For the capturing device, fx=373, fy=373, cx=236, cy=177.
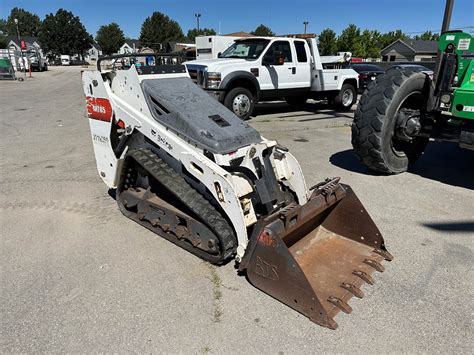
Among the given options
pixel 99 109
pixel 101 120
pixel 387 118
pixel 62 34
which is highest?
pixel 62 34

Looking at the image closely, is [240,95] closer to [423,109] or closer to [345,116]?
[345,116]

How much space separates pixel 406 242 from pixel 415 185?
1.83 metres

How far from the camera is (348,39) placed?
65.5 m

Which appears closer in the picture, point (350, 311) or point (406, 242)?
point (350, 311)

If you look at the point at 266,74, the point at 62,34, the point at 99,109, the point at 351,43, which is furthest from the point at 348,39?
the point at 99,109

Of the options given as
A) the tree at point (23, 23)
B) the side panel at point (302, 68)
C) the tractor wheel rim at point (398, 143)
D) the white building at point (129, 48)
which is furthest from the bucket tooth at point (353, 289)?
the tree at point (23, 23)

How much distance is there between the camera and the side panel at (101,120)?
13.3ft

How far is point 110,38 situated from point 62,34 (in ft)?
76.0

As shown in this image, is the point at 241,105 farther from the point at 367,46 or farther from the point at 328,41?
the point at 367,46

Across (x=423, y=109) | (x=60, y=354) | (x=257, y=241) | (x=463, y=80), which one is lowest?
(x=60, y=354)

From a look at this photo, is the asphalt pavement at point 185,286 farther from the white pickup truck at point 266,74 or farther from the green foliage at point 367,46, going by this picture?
the green foliage at point 367,46

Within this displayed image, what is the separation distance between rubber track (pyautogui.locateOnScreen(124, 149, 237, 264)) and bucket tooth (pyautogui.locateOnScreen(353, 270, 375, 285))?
41.3 inches

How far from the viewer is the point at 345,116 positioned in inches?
462

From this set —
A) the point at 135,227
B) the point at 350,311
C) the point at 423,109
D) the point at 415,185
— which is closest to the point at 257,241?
the point at 350,311
